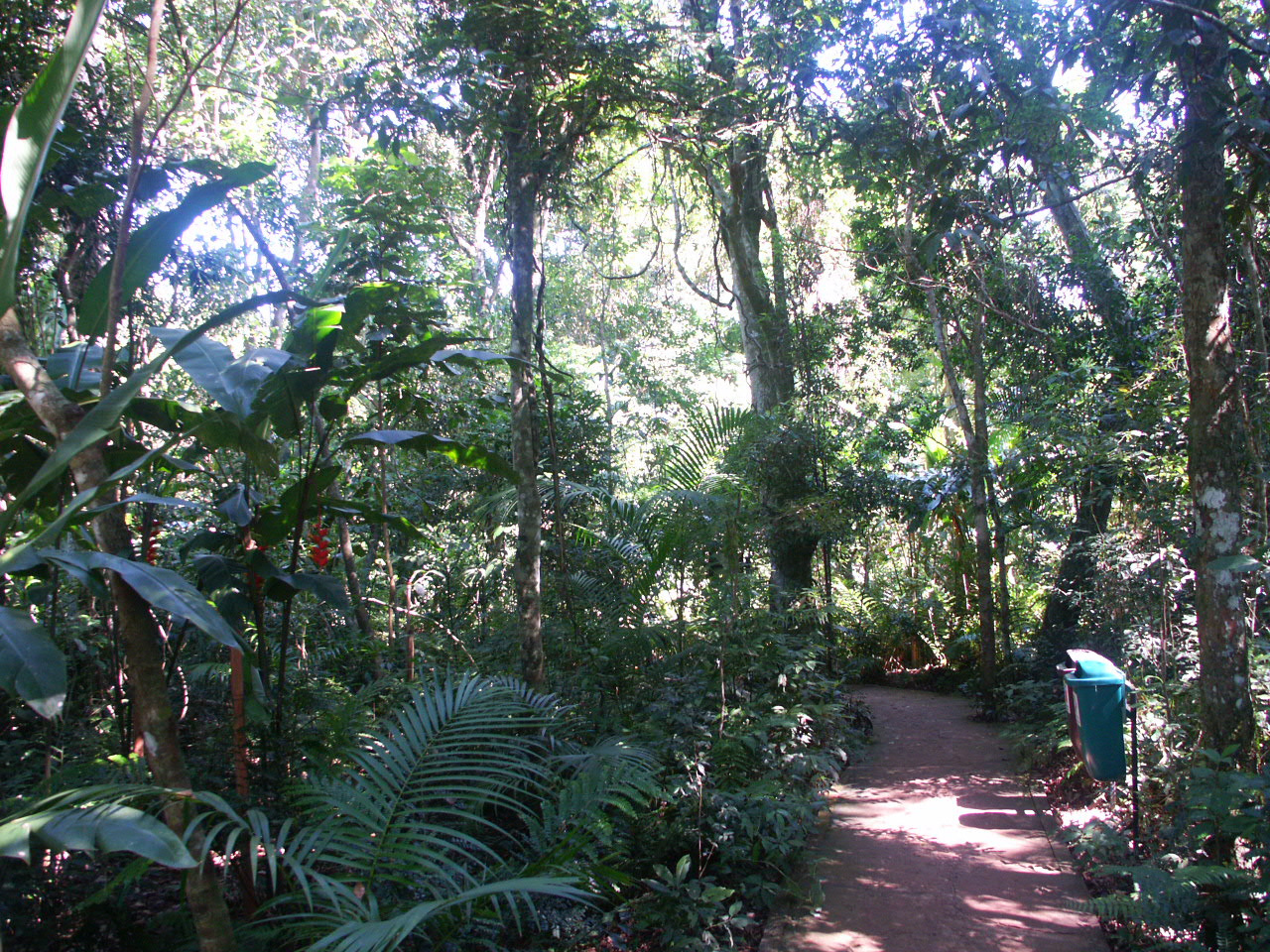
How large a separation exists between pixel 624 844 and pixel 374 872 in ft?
5.15

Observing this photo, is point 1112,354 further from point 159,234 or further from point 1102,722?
point 159,234

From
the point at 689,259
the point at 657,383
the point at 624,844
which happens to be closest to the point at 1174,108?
the point at 624,844

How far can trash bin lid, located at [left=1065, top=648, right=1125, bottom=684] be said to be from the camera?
432 centimetres

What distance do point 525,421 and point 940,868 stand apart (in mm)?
3203

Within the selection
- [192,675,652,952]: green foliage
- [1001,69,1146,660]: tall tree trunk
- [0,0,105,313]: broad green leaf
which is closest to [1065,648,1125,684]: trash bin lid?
[1001,69,1146,660]: tall tree trunk

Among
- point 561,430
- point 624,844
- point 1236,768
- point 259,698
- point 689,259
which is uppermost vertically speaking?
point 689,259

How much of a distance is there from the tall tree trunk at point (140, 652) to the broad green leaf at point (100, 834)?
0.29 metres

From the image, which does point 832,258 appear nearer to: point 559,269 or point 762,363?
point 762,363

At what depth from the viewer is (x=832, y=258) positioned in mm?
8914

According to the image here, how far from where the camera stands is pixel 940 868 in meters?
4.06

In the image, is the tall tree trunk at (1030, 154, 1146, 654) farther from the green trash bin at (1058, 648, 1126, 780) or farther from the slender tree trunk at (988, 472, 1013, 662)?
the green trash bin at (1058, 648, 1126, 780)

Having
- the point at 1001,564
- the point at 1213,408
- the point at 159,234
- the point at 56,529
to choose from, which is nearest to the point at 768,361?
the point at 1001,564

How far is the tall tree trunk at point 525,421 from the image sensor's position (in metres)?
4.10

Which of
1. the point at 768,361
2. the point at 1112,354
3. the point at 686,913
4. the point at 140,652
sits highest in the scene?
the point at 768,361
